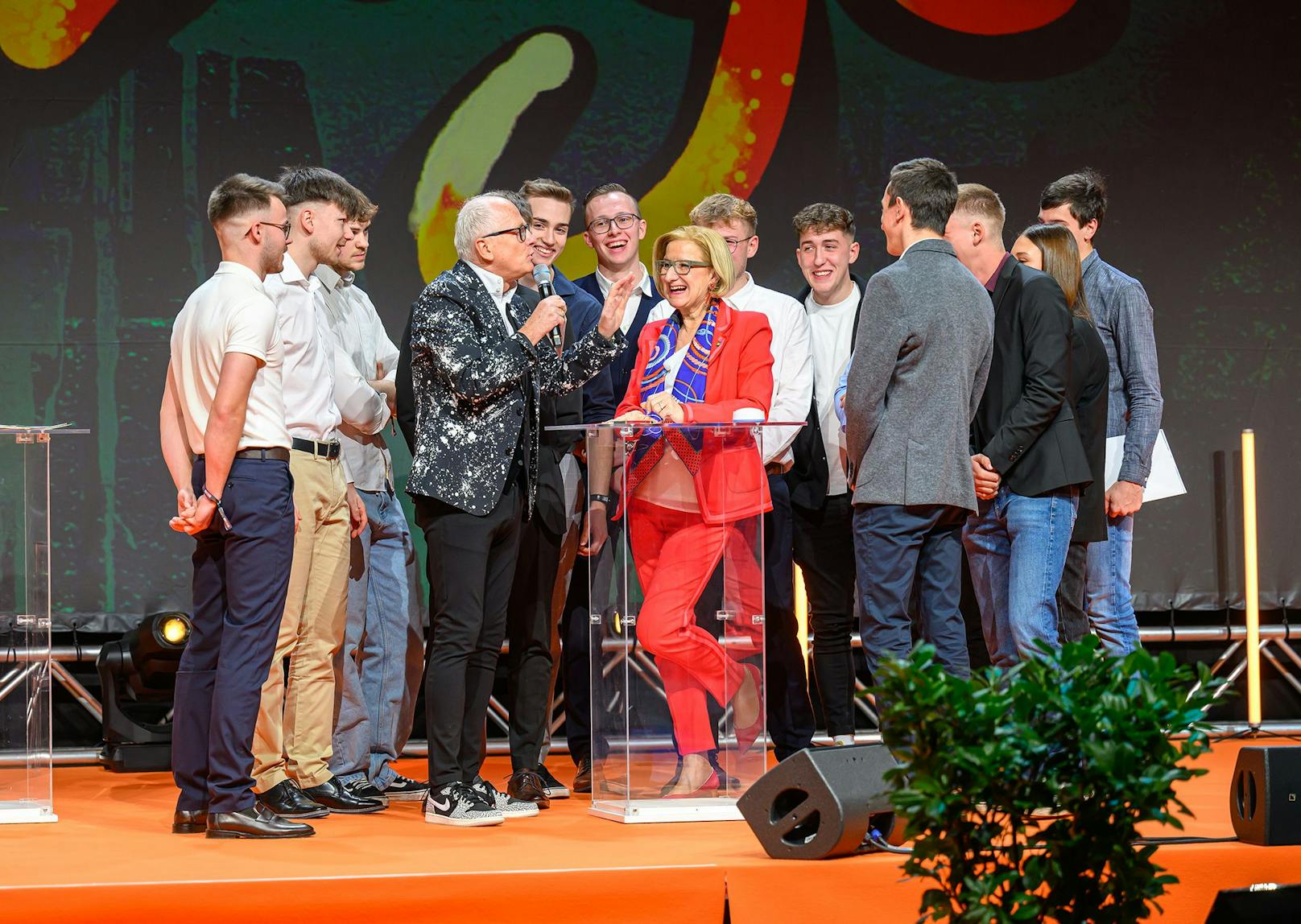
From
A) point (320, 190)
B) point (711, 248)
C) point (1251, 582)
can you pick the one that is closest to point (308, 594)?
point (320, 190)

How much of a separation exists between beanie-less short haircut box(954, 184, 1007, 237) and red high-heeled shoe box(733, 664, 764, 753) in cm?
158

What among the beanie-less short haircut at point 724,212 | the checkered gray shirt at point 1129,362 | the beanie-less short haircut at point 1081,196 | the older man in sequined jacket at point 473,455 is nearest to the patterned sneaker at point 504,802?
the older man in sequined jacket at point 473,455

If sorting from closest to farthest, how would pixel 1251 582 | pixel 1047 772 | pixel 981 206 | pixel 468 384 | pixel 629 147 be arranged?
1. pixel 1047 772
2. pixel 468 384
3. pixel 981 206
4. pixel 1251 582
5. pixel 629 147

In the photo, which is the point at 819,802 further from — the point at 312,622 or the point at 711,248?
the point at 312,622

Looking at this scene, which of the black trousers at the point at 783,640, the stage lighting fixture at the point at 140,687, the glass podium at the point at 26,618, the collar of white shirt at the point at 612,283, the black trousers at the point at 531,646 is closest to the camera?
the glass podium at the point at 26,618

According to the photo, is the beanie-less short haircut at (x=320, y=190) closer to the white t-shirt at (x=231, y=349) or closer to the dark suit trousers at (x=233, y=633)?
the white t-shirt at (x=231, y=349)

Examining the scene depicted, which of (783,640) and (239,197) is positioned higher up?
(239,197)

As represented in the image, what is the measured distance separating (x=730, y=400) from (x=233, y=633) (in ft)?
5.01

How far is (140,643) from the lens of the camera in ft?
17.8

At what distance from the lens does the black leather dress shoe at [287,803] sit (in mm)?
Result: 4051

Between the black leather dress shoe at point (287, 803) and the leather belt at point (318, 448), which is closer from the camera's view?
the black leather dress shoe at point (287, 803)

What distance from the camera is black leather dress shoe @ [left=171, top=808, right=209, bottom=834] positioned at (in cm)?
384

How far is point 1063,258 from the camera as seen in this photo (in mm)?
4418

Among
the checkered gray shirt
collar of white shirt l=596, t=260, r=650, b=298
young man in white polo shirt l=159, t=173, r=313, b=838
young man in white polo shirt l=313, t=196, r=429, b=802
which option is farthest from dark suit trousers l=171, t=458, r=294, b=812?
the checkered gray shirt
